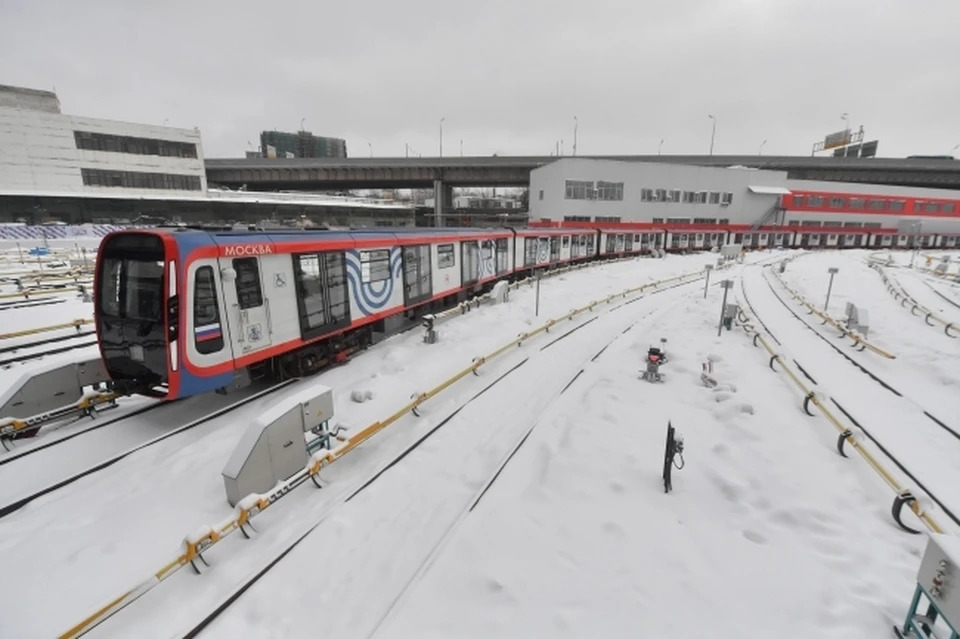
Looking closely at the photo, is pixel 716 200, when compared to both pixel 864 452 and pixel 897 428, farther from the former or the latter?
pixel 864 452

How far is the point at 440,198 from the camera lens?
2461 inches

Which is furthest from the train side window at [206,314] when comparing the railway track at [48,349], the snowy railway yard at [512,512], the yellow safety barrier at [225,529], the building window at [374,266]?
the railway track at [48,349]

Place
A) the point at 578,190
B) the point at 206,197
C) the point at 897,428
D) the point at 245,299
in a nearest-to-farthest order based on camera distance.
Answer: the point at 245,299, the point at 897,428, the point at 578,190, the point at 206,197

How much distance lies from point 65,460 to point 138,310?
7.99 ft

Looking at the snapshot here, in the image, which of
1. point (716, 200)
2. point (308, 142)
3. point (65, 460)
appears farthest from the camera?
point (308, 142)

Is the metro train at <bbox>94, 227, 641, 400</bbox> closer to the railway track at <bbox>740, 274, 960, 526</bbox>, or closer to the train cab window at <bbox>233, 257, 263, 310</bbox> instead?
the train cab window at <bbox>233, 257, 263, 310</bbox>

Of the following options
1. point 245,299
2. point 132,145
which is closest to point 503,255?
point 245,299

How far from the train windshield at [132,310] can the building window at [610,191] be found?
45.0 m

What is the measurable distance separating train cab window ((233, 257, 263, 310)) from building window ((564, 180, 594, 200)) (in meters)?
40.8

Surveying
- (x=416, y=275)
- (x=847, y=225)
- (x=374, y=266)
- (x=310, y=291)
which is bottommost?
(x=416, y=275)

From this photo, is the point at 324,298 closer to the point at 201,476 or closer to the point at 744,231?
the point at 201,476

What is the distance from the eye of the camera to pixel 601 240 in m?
33.7

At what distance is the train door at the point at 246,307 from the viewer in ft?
23.8

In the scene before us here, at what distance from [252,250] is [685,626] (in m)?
8.29
